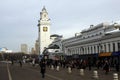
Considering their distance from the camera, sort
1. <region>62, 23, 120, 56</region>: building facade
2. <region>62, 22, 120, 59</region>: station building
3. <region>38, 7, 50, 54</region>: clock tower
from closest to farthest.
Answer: <region>62, 22, 120, 59</region>: station building < <region>62, 23, 120, 56</region>: building facade < <region>38, 7, 50, 54</region>: clock tower

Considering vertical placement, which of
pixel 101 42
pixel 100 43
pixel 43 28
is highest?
pixel 43 28

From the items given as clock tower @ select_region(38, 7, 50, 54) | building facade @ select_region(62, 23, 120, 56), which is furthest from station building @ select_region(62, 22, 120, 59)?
clock tower @ select_region(38, 7, 50, 54)

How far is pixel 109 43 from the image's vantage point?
88.0 metres

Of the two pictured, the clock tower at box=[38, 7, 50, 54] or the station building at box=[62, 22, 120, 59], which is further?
the clock tower at box=[38, 7, 50, 54]

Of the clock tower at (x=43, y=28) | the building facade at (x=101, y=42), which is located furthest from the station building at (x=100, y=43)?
the clock tower at (x=43, y=28)

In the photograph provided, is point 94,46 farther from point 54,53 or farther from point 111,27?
point 54,53

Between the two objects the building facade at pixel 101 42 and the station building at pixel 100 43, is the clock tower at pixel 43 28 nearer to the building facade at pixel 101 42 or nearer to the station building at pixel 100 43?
the building facade at pixel 101 42

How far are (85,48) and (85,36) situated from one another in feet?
62.3

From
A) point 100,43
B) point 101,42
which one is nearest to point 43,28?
point 100,43

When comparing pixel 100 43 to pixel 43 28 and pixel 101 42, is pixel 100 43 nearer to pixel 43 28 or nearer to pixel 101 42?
pixel 101 42

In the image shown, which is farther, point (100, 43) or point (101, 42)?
point (100, 43)

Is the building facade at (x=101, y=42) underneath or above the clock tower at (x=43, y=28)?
underneath

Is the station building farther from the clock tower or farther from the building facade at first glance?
the clock tower

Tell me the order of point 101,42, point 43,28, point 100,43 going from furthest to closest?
point 43,28
point 100,43
point 101,42
